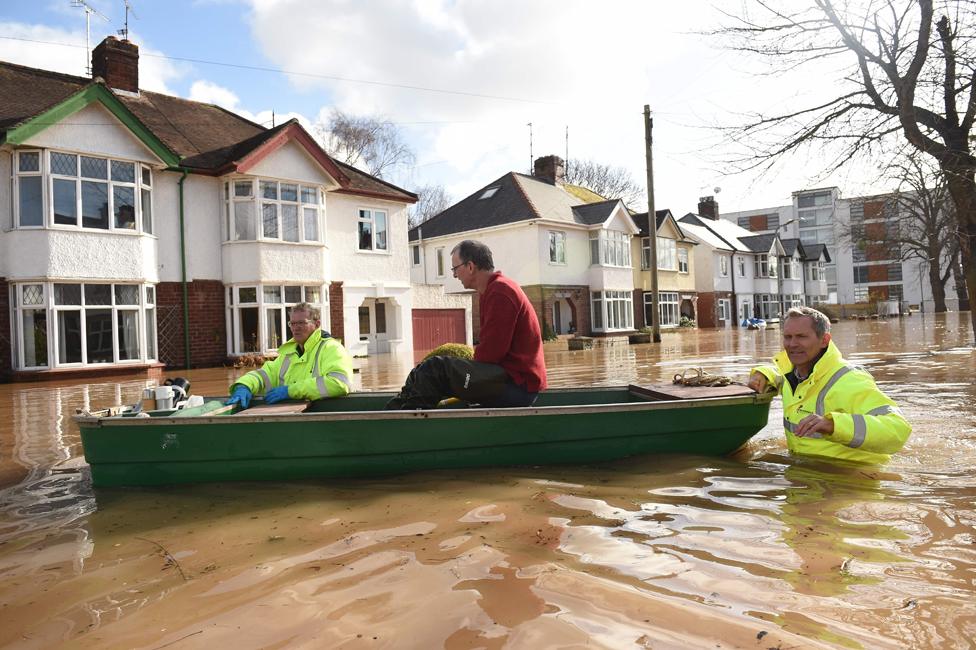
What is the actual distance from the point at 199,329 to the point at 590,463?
16.4 metres

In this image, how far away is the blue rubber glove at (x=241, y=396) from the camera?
21.4 feet

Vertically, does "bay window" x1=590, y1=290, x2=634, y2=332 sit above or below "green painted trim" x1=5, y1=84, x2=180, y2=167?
below

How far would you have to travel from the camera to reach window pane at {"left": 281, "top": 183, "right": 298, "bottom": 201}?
68.2 ft

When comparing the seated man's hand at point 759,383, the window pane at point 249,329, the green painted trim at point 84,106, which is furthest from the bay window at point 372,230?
the seated man's hand at point 759,383

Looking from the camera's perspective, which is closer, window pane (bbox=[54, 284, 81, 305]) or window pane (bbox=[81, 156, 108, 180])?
window pane (bbox=[54, 284, 81, 305])

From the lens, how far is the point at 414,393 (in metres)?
5.86

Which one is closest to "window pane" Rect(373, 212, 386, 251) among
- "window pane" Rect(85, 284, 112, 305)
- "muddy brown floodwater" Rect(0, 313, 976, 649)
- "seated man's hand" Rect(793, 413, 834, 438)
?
"window pane" Rect(85, 284, 112, 305)

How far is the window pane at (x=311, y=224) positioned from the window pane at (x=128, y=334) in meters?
5.63

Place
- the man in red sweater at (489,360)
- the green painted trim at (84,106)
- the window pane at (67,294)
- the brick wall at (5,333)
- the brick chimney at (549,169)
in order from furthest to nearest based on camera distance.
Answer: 1. the brick chimney at (549,169)
2. the window pane at (67,294)
3. the brick wall at (5,333)
4. the green painted trim at (84,106)
5. the man in red sweater at (489,360)

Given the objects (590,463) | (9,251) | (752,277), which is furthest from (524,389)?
(752,277)

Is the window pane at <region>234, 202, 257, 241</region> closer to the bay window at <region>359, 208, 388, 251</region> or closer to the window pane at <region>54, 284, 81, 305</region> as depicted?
the bay window at <region>359, 208, 388, 251</region>

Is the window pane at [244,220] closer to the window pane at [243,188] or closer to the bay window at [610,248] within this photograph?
the window pane at [243,188]

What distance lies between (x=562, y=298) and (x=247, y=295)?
17970mm

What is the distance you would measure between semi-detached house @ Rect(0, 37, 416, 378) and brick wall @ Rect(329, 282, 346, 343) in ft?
0.13
